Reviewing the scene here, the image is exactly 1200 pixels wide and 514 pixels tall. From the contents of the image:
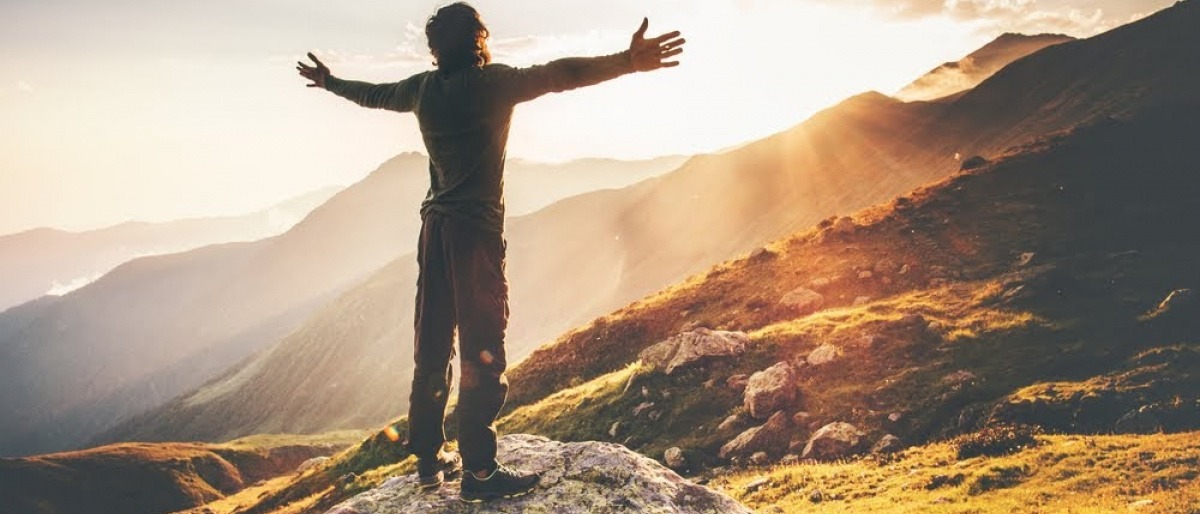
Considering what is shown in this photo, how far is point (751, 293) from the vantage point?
37625 millimetres

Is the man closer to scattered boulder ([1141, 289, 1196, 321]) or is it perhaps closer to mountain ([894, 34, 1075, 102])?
scattered boulder ([1141, 289, 1196, 321])

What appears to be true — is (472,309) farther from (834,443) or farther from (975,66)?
(975,66)

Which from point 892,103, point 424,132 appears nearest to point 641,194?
point 892,103

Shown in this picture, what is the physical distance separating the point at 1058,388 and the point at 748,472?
11421mm

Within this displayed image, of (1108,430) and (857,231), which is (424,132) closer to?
(1108,430)

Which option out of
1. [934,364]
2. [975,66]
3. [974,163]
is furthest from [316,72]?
[975,66]

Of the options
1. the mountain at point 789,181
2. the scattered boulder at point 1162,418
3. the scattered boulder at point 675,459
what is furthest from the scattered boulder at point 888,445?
the mountain at point 789,181

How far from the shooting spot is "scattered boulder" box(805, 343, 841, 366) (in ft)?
79.8

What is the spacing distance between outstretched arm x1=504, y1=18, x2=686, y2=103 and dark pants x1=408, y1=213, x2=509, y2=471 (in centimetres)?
133

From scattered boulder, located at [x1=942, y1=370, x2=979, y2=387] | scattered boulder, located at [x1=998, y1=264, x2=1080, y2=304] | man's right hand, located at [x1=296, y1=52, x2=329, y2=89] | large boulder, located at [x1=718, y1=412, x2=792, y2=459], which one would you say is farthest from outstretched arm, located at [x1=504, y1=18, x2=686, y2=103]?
scattered boulder, located at [x1=998, y1=264, x2=1080, y2=304]

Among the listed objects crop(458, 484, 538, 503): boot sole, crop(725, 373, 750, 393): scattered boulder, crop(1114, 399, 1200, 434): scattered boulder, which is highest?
crop(458, 484, 538, 503): boot sole

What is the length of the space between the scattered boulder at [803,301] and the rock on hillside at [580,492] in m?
28.5

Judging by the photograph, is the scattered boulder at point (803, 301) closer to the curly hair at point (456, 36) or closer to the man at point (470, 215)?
the man at point (470, 215)

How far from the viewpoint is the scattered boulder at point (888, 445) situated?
1886 cm
